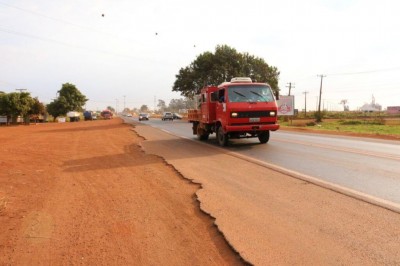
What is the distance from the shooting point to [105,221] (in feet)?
17.4

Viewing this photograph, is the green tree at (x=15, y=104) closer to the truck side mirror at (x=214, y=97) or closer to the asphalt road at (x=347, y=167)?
the truck side mirror at (x=214, y=97)

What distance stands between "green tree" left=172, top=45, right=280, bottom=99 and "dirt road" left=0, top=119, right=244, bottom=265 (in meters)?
46.0

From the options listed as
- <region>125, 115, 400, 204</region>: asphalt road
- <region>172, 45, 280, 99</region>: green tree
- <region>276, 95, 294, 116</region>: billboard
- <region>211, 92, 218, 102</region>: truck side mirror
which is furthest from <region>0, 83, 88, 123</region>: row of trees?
<region>125, 115, 400, 204</region>: asphalt road

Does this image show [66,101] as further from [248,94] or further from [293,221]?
[293,221]

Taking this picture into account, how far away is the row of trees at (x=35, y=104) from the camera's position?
54513 millimetres

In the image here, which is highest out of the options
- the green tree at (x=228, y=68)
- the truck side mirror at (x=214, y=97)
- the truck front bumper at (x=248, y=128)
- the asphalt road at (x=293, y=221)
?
the green tree at (x=228, y=68)

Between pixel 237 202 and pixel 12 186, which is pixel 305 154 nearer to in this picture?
pixel 237 202

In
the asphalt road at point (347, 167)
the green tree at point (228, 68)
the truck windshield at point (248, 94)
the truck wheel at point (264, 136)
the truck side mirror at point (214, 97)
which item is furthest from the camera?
the green tree at point (228, 68)

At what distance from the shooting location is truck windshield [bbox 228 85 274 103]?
47.7ft

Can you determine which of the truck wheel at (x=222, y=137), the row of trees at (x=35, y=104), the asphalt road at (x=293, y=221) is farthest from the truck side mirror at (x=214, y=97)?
the row of trees at (x=35, y=104)

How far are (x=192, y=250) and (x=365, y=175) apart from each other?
18.0 ft

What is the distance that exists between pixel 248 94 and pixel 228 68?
40.1 m

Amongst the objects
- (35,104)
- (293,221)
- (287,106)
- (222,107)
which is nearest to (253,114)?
(222,107)

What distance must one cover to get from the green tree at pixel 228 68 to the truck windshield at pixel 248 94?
126ft
